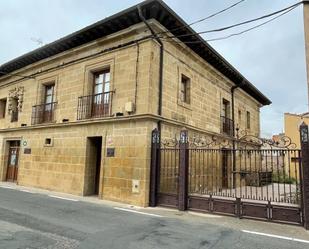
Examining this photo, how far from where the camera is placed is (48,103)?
12.7 meters

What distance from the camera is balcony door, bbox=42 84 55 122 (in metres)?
12.7

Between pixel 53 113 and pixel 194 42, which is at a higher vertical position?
pixel 194 42

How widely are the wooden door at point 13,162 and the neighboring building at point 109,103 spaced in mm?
53

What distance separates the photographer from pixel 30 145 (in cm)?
1309

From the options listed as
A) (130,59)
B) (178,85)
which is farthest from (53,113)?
(178,85)

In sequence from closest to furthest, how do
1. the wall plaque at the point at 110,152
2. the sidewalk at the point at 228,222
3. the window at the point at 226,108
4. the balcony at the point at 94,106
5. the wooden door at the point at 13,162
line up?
the sidewalk at the point at 228,222, the wall plaque at the point at 110,152, the balcony at the point at 94,106, the wooden door at the point at 13,162, the window at the point at 226,108

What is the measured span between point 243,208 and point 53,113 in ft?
29.0

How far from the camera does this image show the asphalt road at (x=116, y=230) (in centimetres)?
487

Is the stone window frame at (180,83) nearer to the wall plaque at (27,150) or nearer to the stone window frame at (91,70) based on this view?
the stone window frame at (91,70)

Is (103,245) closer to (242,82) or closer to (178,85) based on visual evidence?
(178,85)

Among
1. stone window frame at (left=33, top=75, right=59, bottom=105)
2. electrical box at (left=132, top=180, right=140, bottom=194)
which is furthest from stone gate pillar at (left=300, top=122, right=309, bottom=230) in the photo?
stone window frame at (left=33, top=75, right=59, bottom=105)

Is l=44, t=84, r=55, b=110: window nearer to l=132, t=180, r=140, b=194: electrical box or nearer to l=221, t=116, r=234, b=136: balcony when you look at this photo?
l=132, t=180, r=140, b=194: electrical box

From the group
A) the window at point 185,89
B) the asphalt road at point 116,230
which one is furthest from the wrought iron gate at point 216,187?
the window at point 185,89

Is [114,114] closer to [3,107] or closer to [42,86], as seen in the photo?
[42,86]
